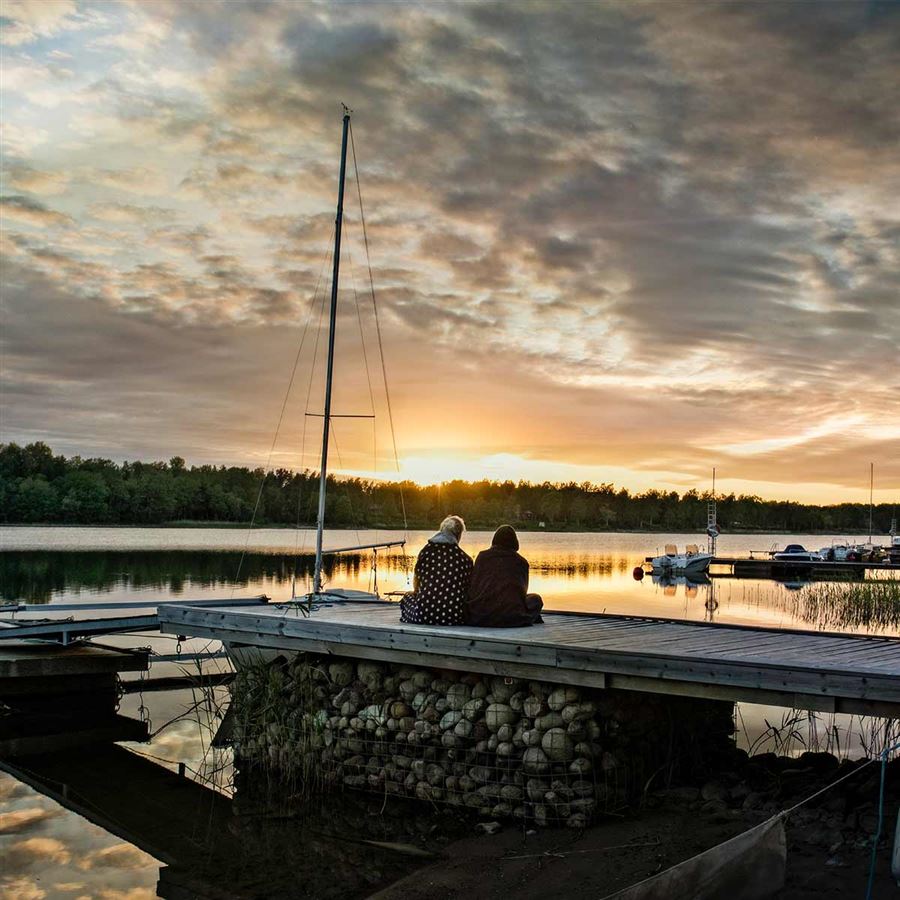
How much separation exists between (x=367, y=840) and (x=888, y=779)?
5.07 m

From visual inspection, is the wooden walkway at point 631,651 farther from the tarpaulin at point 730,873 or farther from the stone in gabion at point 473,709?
the tarpaulin at point 730,873

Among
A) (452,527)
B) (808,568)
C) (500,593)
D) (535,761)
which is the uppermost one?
(452,527)

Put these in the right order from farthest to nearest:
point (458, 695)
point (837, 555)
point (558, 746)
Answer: point (837, 555) → point (458, 695) → point (558, 746)

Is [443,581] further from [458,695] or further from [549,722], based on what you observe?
[549,722]

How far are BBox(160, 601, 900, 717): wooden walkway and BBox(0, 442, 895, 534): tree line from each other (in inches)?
3388

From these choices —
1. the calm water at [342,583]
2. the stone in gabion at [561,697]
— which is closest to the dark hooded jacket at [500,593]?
the stone in gabion at [561,697]

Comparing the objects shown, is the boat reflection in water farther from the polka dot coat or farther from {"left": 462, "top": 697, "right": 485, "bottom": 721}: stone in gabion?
the polka dot coat

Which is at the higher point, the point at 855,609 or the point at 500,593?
the point at 500,593

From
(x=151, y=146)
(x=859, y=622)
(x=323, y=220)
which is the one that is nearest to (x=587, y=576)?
(x=859, y=622)

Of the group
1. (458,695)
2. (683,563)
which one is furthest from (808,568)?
(458,695)

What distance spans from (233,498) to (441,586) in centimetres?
11786

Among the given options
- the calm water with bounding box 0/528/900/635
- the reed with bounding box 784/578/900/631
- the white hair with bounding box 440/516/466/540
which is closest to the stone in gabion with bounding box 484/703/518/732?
the white hair with bounding box 440/516/466/540

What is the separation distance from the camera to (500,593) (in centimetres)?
1043

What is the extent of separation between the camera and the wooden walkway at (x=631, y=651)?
751 centimetres
